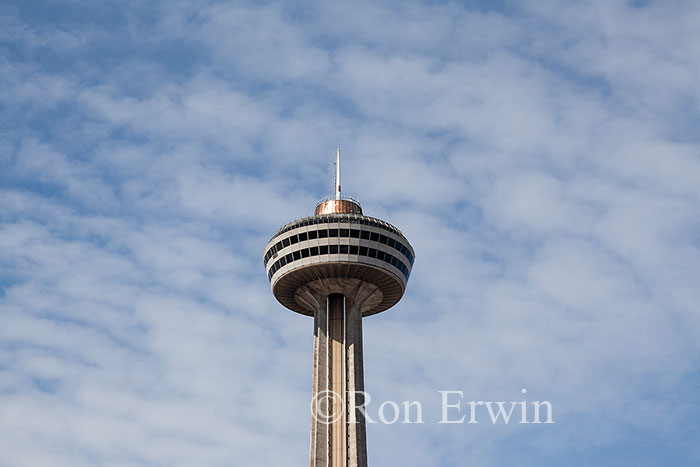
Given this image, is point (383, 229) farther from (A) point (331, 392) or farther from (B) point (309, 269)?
(A) point (331, 392)

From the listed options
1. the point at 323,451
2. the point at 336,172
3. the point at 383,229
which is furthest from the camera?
the point at 336,172

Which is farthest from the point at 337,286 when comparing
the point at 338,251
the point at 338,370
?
the point at 338,370

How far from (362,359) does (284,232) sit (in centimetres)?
2205

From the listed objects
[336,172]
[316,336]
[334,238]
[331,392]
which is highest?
[336,172]

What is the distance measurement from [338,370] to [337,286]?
12.4 m

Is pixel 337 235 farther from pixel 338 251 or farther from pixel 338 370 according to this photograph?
pixel 338 370

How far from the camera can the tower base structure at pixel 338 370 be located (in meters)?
124

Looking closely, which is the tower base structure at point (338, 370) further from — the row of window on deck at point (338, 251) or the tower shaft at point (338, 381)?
the row of window on deck at point (338, 251)

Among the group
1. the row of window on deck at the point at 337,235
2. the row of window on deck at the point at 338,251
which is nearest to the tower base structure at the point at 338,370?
the row of window on deck at the point at 338,251

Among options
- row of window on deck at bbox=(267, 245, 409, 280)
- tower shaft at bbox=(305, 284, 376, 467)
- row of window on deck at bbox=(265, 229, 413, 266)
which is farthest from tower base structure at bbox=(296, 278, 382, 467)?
row of window on deck at bbox=(265, 229, 413, 266)

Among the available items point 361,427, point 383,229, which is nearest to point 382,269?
point 383,229

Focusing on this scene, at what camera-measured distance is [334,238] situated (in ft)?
426

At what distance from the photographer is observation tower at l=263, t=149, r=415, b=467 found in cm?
12669

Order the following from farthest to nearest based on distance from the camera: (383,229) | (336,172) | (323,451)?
(336,172)
(383,229)
(323,451)
